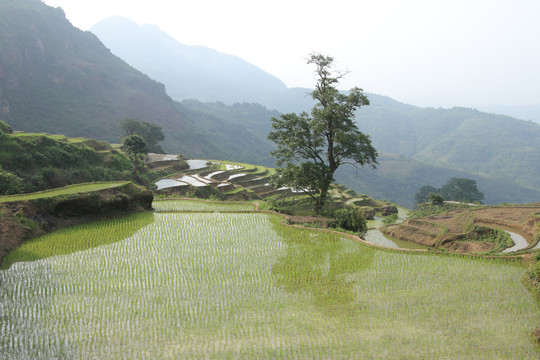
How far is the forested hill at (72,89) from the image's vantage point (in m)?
80.4

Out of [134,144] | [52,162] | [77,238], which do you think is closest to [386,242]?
[77,238]

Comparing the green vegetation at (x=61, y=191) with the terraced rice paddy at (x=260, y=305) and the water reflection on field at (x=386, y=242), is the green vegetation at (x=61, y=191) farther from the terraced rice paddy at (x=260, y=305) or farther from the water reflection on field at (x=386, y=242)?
the water reflection on field at (x=386, y=242)

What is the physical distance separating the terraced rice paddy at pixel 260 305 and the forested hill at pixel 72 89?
83.4 metres

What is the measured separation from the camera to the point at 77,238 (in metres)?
11.9

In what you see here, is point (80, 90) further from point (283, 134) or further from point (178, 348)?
point (178, 348)

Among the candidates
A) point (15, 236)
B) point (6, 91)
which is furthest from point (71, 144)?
point (6, 91)

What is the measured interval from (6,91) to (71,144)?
231ft

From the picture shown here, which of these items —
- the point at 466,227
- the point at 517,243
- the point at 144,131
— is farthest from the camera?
the point at 144,131

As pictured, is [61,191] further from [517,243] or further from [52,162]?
[517,243]

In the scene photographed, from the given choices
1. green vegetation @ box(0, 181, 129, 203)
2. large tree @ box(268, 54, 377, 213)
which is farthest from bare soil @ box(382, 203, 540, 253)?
green vegetation @ box(0, 181, 129, 203)

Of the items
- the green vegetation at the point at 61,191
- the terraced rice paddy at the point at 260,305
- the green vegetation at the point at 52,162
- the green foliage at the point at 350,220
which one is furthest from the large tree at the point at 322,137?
the green vegetation at the point at 52,162

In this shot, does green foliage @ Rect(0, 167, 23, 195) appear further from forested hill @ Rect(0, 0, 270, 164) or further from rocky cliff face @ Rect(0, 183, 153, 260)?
forested hill @ Rect(0, 0, 270, 164)

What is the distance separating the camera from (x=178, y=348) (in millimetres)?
6441

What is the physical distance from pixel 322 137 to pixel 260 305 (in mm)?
13024
